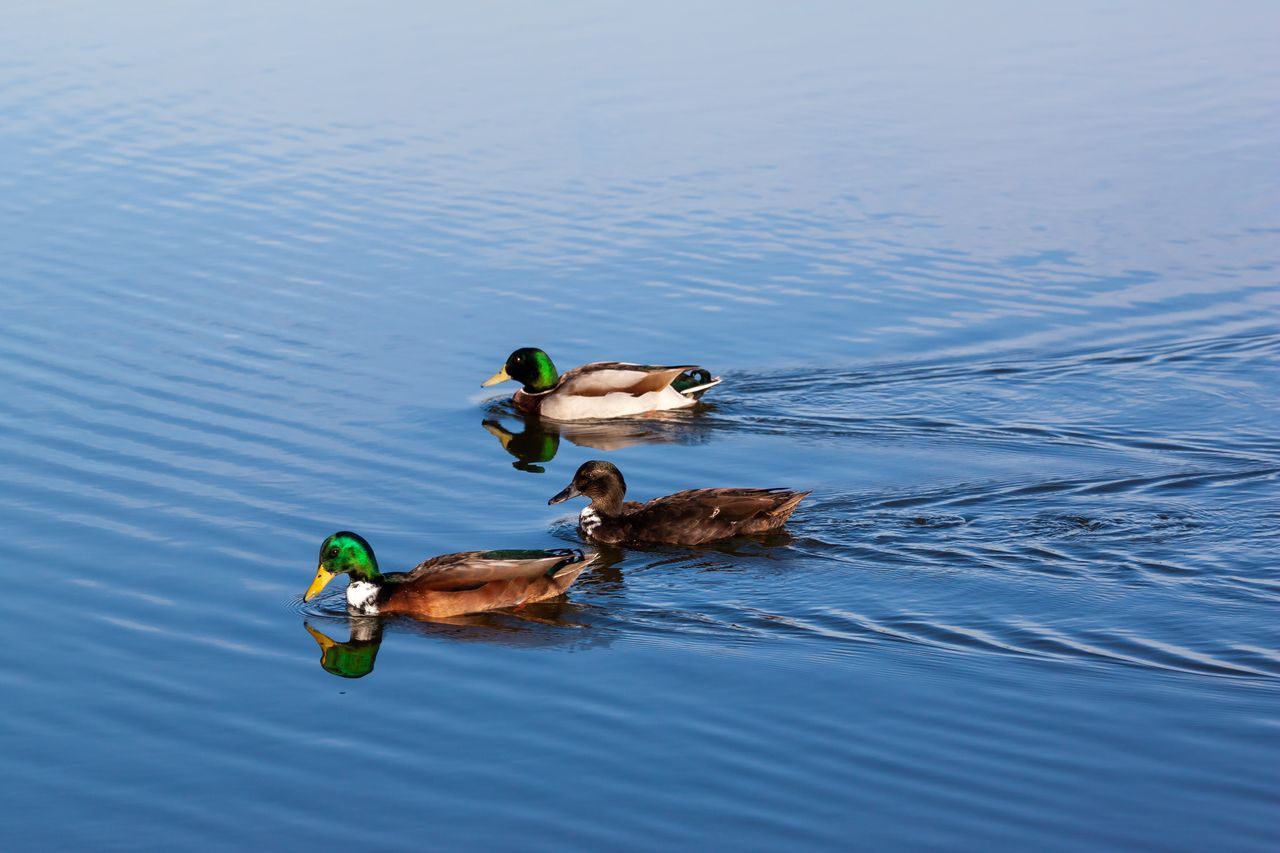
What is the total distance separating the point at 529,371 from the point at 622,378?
96 cm

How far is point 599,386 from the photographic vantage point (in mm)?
14930

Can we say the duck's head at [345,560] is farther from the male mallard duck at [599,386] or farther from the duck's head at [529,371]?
the duck's head at [529,371]

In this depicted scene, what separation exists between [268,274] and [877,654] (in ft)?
35.6

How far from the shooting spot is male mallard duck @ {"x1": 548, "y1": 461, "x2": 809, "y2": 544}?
11.2 metres

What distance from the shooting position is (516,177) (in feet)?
72.6

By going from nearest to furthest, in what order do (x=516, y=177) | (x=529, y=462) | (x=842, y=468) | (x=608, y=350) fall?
(x=842, y=468)
(x=529, y=462)
(x=608, y=350)
(x=516, y=177)

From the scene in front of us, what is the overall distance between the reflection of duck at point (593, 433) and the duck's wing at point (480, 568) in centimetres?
353

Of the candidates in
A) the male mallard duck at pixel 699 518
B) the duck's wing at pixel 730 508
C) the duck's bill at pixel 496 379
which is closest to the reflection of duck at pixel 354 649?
the male mallard duck at pixel 699 518

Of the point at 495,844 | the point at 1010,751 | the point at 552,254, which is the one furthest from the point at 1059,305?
the point at 495,844

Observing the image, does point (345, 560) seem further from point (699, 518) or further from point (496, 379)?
point (496, 379)

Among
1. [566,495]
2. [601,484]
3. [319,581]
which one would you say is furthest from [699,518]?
[319,581]

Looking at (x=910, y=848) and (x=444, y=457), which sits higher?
(x=444, y=457)

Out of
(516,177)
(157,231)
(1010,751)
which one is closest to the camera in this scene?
(1010,751)

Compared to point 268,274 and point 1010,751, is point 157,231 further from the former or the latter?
point 1010,751
